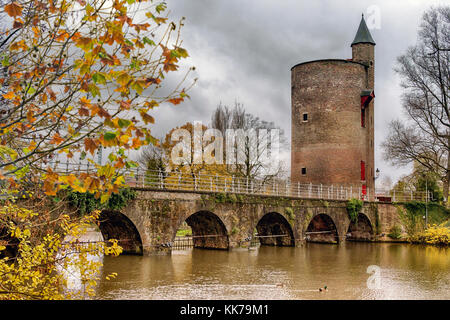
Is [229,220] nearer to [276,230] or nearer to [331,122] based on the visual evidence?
[276,230]

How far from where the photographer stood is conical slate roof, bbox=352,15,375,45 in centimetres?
3178

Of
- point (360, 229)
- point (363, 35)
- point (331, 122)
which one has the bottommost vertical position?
point (360, 229)

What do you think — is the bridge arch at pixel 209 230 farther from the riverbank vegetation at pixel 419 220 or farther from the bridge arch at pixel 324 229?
the riverbank vegetation at pixel 419 220

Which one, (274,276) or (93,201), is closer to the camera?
(274,276)

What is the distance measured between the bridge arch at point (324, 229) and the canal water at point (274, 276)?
578 centimetres

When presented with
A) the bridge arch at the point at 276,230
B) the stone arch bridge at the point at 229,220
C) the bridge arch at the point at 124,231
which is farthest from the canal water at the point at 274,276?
the bridge arch at the point at 276,230

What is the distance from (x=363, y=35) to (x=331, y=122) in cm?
816

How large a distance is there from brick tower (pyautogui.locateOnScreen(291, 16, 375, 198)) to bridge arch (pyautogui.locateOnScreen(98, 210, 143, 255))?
1652cm

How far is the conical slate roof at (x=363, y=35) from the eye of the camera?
31781mm

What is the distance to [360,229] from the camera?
92.1 feet

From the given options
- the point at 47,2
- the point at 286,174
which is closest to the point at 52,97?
the point at 47,2

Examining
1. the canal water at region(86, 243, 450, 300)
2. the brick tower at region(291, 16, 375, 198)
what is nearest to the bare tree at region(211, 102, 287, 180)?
the brick tower at region(291, 16, 375, 198)

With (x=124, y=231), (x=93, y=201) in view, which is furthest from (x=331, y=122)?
(x=93, y=201)

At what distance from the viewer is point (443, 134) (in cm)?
2891
